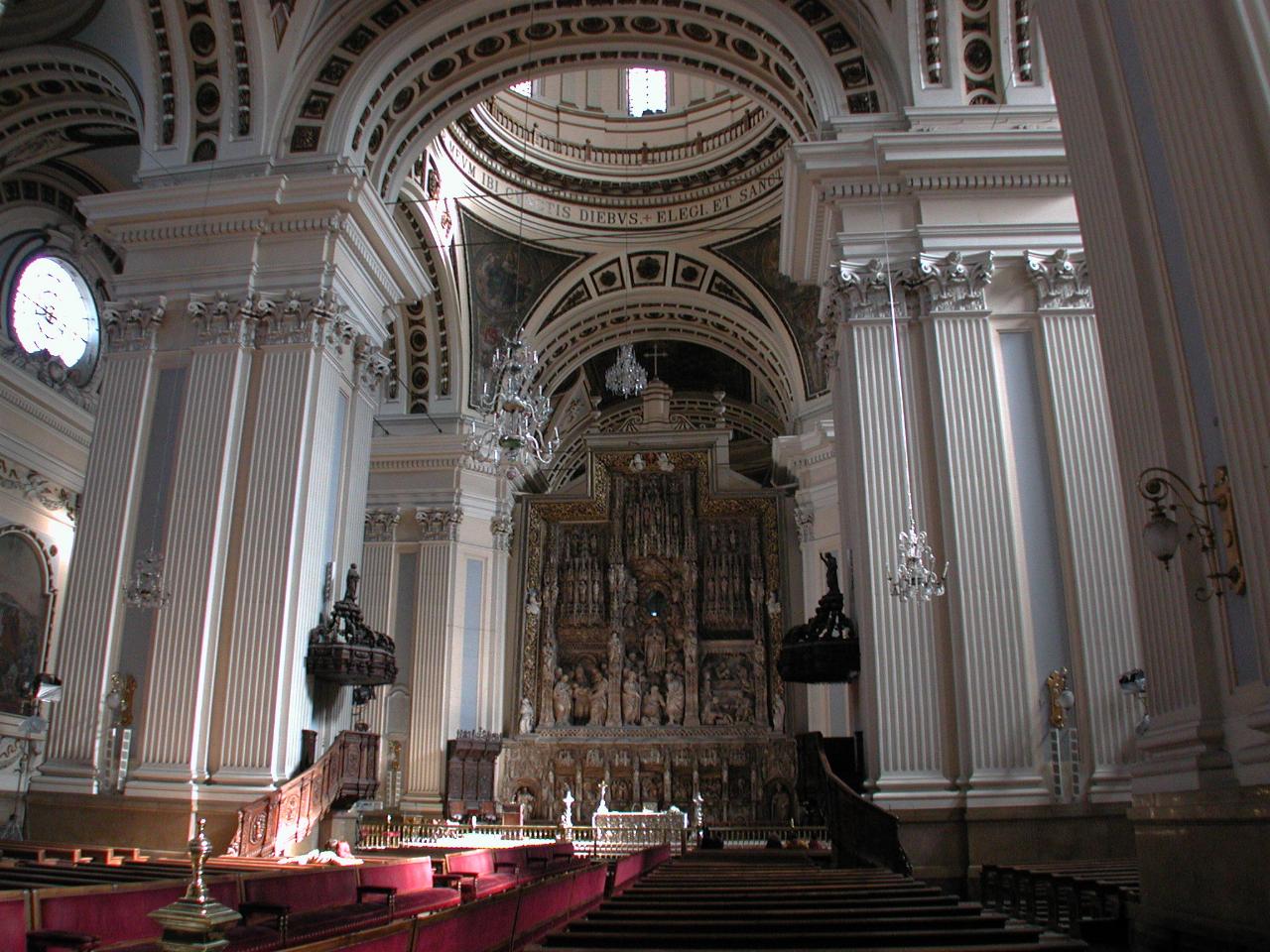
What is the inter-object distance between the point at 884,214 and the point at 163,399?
8.47m

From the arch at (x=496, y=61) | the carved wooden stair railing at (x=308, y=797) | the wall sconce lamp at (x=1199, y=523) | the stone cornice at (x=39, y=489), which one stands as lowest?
the carved wooden stair railing at (x=308, y=797)

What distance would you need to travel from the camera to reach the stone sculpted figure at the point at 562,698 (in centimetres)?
2098

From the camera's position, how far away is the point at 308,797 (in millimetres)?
11016

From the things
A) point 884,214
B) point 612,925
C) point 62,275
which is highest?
point 62,275

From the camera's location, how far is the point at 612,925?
3.86m

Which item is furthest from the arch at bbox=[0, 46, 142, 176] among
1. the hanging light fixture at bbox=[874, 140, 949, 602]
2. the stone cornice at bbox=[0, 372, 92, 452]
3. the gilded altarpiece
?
the gilded altarpiece

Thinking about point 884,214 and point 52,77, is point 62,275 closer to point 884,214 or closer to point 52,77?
point 52,77

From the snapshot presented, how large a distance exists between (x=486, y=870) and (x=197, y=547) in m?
4.85

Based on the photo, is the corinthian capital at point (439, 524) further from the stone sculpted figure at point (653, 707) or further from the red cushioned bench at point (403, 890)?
the red cushioned bench at point (403, 890)

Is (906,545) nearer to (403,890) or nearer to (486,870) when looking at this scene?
(486,870)

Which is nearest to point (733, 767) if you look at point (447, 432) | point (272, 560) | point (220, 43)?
point (447, 432)

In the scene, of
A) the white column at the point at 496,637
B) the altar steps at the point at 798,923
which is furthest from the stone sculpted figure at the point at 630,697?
the altar steps at the point at 798,923

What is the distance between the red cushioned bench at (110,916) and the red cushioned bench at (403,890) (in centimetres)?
116

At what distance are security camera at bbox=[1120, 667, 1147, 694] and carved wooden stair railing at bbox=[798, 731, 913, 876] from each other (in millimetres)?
2487
